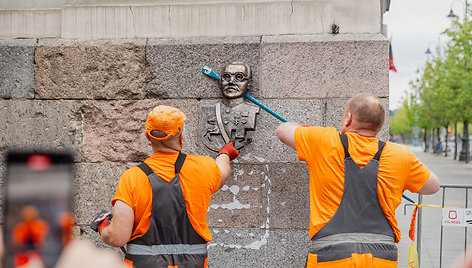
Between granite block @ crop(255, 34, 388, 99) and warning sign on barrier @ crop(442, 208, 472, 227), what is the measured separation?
62.8 inches

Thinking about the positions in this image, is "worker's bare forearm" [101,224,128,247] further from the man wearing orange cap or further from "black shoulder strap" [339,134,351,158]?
"black shoulder strap" [339,134,351,158]

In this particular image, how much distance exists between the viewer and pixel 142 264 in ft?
8.54

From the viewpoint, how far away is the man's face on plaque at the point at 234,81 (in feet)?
13.6

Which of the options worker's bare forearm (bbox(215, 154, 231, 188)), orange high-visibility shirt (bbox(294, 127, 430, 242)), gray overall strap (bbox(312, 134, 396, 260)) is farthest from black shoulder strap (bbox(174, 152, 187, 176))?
gray overall strap (bbox(312, 134, 396, 260))

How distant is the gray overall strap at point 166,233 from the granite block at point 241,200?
1.57 metres

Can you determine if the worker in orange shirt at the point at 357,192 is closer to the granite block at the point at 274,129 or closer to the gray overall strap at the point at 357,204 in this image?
the gray overall strap at the point at 357,204

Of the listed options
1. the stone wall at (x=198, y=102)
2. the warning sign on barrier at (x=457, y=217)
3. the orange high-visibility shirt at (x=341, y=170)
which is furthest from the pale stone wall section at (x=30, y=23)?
the warning sign on barrier at (x=457, y=217)

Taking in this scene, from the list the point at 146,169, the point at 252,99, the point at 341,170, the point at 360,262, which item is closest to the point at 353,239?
the point at 360,262

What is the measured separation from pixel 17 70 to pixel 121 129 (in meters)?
1.15

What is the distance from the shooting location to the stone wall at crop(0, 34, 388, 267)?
415 cm

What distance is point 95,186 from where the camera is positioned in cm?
434

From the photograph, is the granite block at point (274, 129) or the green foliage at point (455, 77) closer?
the granite block at point (274, 129)

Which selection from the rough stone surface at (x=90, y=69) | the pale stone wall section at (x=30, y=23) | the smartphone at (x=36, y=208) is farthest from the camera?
the pale stone wall section at (x=30, y=23)

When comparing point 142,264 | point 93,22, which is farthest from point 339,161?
point 93,22
